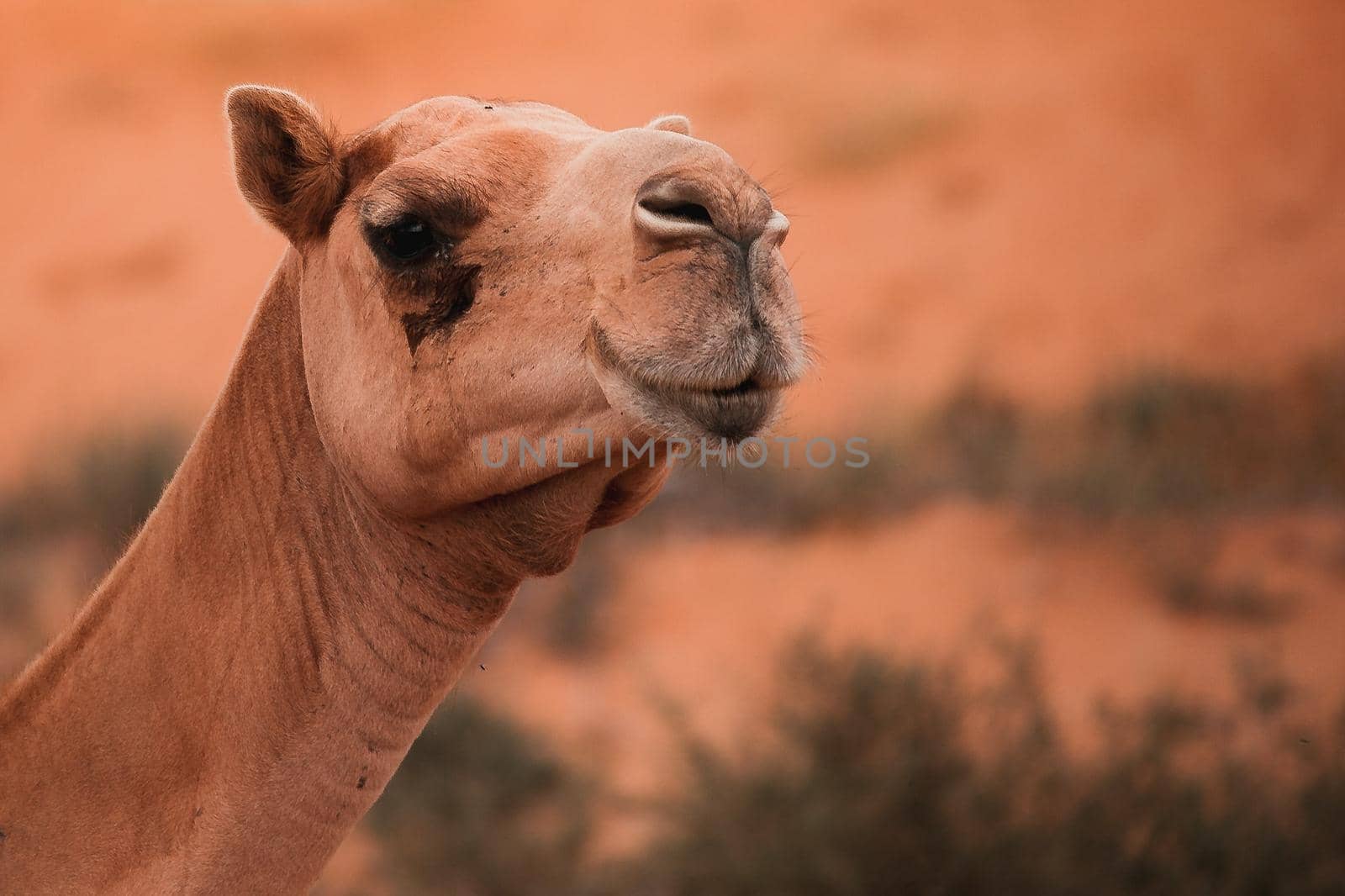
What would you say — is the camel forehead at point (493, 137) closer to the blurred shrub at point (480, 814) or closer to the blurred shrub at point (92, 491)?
the blurred shrub at point (480, 814)

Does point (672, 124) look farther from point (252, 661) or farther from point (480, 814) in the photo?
point (480, 814)

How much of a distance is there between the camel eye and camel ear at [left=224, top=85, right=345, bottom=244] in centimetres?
32

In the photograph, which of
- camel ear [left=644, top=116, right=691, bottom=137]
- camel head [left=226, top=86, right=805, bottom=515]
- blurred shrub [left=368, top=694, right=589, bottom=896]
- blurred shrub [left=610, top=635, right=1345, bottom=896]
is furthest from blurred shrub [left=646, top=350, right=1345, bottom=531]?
camel head [left=226, top=86, right=805, bottom=515]

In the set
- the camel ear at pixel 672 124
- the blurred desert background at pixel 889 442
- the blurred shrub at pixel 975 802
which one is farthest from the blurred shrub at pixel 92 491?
the camel ear at pixel 672 124

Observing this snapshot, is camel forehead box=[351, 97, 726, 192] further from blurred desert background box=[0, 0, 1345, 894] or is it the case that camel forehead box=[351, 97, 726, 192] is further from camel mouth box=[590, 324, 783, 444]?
blurred desert background box=[0, 0, 1345, 894]

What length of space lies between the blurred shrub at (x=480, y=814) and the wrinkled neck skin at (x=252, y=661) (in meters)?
5.62

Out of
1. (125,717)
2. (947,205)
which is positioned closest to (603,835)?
(125,717)

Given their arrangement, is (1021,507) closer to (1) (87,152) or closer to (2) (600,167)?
(2) (600,167)

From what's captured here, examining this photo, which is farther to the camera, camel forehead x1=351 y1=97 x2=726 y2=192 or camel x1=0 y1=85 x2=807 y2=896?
camel forehead x1=351 y1=97 x2=726 y2=192

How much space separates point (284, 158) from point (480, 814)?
6120mm

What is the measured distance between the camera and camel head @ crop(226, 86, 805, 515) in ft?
8.74

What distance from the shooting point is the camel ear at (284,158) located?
3.30 m

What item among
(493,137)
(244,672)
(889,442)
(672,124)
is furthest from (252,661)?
(889,442)

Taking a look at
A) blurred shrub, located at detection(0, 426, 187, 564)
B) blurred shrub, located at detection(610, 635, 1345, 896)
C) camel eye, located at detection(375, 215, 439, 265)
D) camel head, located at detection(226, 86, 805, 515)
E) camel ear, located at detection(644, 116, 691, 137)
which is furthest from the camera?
blurred shrub, located at detection(0, 426, 187, 564)
